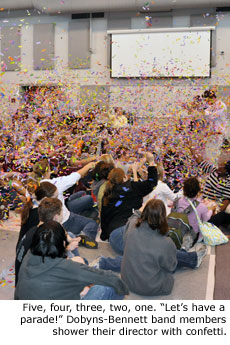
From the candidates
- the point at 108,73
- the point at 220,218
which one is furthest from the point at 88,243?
the point at 108,73

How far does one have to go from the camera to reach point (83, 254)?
13.2 feet

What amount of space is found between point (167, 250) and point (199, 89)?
25.2 feet

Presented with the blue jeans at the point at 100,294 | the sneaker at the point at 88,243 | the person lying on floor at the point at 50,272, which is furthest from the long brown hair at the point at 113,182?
the person lying on floor at the point at 50,272

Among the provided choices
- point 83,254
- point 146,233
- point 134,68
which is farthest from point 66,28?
point 146,233

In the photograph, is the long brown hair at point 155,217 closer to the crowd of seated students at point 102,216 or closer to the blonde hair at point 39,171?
the crowd of seated students at point 102,216

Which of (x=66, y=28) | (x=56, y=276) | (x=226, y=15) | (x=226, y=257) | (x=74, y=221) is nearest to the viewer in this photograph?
(x=56, y=276)

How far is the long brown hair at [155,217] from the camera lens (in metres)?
2.89

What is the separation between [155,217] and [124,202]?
4.11ft

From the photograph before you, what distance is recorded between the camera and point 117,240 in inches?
156

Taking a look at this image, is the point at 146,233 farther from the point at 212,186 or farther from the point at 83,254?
the point at 212,186

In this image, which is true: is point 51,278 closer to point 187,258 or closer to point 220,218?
point 187,258

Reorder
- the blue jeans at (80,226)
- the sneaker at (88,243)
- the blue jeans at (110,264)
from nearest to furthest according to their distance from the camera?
the blue jeans at (110,264), the sneaker at (88,243), the blue jeans at (80,226)

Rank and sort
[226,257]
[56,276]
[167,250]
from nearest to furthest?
[56,276]
[167,250]
[226,257]

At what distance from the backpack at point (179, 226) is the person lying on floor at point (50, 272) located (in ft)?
5.23
